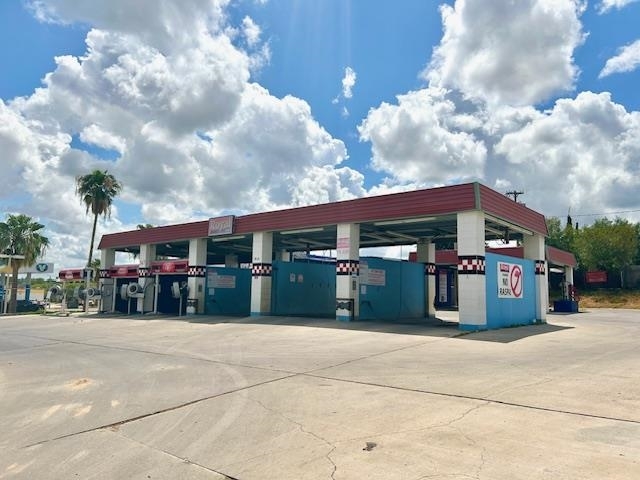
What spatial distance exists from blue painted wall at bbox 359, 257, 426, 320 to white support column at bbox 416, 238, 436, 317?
23 centimetres

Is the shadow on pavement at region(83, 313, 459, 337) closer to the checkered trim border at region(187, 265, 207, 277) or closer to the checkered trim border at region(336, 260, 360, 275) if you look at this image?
the checkered trim border at region(336, 260, 360, 275)

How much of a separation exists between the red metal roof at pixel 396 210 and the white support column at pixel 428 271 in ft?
20.8

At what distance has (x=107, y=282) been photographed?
1388 inches

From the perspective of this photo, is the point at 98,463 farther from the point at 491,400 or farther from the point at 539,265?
the point at 539,265

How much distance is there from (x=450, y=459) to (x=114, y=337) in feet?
52.7

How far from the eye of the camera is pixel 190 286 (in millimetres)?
28391

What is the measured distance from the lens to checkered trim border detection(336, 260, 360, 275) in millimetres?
21234

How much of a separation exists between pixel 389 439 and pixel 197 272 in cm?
2406

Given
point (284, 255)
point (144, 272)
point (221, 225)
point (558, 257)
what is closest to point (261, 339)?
point (221, 225)

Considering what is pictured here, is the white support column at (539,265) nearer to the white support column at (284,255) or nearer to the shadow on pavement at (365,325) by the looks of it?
the shadow on pavement at (365,325)

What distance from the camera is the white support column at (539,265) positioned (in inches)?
903

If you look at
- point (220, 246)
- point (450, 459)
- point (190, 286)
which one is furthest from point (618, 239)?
point (450, 459)

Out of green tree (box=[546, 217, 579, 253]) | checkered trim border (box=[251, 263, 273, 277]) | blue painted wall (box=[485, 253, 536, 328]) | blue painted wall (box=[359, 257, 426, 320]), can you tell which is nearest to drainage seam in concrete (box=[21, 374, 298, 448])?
blue painted wall (box=[485, 253, 536, 328])

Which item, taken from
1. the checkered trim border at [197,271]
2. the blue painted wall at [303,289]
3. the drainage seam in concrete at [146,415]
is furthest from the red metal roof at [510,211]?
the checkered trim border at [197,271]
